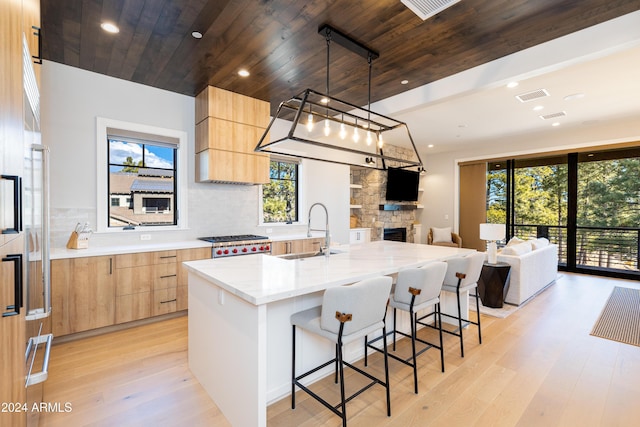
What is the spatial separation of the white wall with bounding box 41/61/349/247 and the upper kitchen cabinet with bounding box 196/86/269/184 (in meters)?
0.33

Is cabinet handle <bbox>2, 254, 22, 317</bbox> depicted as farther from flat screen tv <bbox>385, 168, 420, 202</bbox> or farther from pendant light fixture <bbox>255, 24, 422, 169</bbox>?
flat screen tv <bbox>385, 168, 420, 202</bbox>

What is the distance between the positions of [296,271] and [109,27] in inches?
103

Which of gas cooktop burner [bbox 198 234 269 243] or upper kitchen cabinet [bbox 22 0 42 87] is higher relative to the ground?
upper kitchen cabinet [bbox 22 0 42 87]

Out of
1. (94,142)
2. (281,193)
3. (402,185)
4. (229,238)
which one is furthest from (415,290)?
(402,185)

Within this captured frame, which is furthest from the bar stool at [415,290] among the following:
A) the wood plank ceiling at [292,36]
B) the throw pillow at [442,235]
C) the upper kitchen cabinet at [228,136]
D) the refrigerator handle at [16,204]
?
the throw pillow at [442,235]

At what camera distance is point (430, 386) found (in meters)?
2.27

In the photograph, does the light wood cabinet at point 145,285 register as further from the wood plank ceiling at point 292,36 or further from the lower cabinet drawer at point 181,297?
the wood plank ceiling at point 292,36

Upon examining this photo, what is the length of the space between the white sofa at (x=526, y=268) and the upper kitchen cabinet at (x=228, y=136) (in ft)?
12.3

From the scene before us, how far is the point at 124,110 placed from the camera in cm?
365

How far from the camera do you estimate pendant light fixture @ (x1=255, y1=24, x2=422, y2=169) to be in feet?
8.25

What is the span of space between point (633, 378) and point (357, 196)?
17.7 feet

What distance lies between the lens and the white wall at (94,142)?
3.24 m

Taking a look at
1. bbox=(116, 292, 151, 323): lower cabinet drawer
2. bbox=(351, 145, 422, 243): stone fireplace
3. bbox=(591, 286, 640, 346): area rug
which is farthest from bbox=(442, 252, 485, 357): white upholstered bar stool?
bbox=(351, 145, 422, 243): stone fireplace

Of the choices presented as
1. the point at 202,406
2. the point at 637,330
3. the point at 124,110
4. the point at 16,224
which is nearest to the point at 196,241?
the point at 124,110
